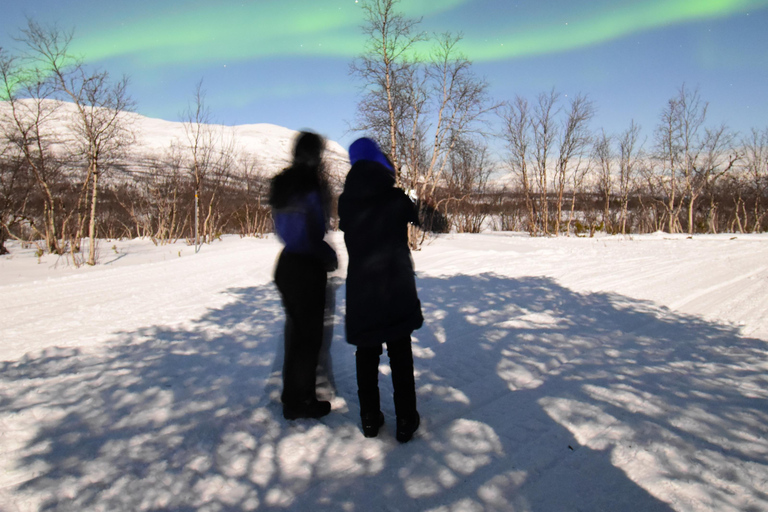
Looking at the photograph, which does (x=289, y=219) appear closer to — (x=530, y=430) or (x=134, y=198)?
(x=530, y=430)

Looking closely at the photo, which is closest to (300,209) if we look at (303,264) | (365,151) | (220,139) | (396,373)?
(303,264)

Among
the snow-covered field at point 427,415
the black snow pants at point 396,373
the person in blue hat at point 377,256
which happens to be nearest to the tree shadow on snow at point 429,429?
the snow-covered field at point 427,415

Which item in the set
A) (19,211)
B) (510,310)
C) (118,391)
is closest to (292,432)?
(118,391)

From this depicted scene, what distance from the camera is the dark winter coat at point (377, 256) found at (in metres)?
2.27

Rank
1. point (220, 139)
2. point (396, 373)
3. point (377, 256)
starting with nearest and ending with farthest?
point (377, 256), point (396, 373), point (220, 139)

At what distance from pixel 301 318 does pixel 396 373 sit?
29.7 inches

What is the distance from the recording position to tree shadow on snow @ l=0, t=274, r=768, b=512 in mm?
1930

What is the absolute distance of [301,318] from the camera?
2.70m

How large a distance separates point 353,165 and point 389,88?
11839 millimetres

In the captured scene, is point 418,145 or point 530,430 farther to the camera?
point 418,145

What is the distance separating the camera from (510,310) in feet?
18.4

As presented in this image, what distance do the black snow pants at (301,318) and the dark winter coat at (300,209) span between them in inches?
4.3

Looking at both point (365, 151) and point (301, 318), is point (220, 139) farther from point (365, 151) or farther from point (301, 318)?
point (365, 151)

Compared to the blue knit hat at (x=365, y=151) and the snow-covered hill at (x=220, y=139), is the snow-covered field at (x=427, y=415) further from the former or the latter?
the snow-covered hill at (x=220, y=139)
